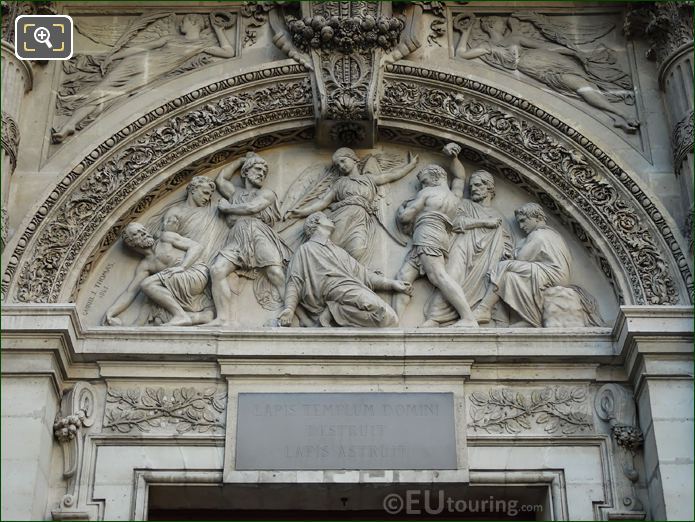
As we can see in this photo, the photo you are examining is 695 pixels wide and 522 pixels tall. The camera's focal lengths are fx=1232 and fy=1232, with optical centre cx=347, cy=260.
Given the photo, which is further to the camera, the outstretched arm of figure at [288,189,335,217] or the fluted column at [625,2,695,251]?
the outstretched arm of figure at [288,189,335,217]

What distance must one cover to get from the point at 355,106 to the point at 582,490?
4.30m

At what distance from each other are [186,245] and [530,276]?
3.27 meters

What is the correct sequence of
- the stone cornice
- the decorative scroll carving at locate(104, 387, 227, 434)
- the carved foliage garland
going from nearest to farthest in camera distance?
the decorative scroll carving at locate(104, 387, 227, 434) < the stone cornice < the carved foliage garland

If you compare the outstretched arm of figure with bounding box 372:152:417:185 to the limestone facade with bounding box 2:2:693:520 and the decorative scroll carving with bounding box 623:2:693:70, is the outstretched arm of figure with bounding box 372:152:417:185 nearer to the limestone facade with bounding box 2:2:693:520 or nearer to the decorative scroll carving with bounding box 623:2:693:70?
the limestone facade with bounding box 2:2:693:520

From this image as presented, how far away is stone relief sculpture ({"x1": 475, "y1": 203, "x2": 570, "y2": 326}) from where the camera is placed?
37.6 ft

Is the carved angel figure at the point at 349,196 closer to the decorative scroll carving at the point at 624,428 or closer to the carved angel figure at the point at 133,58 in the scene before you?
the carved angel figure at the point at 133,58

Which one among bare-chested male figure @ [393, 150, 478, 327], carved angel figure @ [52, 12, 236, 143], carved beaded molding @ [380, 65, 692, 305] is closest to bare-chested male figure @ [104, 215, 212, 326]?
carved angel figure @ [52, 12, 236, 143]

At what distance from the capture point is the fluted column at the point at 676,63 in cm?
1159

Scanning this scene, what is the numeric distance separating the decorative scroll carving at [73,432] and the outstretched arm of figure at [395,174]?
11.4 feet

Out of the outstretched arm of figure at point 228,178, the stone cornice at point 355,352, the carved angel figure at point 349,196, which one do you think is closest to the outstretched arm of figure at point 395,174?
the carved angel figure at point 349,196

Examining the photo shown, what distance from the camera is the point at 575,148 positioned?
39.2 ft

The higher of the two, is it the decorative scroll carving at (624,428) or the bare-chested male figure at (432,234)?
the bare-chested male figure at (432,234)

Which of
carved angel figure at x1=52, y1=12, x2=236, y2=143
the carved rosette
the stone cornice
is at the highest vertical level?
carved angel figure at x1=52, y1=12, x2=236, y2=143

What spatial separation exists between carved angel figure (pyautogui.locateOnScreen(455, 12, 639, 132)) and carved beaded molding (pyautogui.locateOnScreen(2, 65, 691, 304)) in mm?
520
